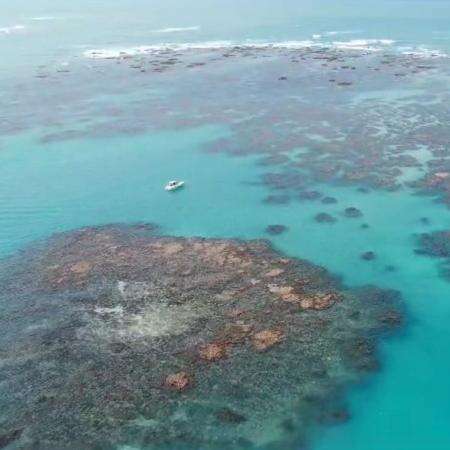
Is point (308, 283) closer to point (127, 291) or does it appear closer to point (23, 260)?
point (127, 291)

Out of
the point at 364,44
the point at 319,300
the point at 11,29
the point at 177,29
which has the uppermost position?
the point at 11,29

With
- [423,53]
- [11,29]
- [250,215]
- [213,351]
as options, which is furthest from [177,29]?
[213,351]

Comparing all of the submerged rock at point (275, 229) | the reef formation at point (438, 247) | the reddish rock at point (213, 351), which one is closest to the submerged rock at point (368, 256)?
the reef formation at point (438, 247)

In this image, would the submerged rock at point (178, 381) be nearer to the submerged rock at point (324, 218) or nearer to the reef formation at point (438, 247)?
the reef formation at point (438, 247)

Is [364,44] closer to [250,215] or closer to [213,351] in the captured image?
[250,215]

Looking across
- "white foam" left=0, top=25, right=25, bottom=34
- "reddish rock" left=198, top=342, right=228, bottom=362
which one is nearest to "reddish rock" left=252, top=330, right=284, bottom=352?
"reddish rock" left=198, top=342, right=228, bottom=362

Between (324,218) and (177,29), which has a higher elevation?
(177,29)

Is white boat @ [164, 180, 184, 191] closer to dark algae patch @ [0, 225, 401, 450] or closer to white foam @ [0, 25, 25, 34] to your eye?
dark algae patch @ [0, 225, 401, 450]

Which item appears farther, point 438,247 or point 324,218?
point 324,218
